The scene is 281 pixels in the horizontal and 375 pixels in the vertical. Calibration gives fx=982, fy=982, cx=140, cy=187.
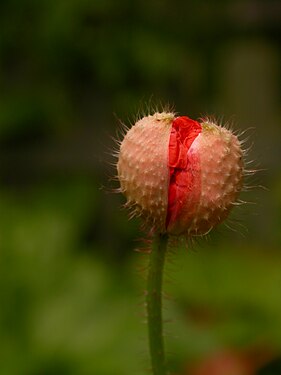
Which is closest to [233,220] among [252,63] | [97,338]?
[97,338]

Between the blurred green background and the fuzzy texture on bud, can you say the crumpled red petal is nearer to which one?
the fuzzy texture on bud

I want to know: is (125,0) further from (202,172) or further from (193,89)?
(202,172)

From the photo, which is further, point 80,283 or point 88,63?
point 88,63

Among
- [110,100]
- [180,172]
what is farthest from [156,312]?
[110,100]

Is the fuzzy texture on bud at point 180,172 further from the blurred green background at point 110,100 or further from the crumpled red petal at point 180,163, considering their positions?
the blurred green background at point 110,100

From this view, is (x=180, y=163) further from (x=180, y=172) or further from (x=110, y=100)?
(x=110, y=100)

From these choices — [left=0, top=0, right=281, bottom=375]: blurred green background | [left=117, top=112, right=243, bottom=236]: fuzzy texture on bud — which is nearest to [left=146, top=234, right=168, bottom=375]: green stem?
[left=117, top=112, right=243, bottom=236]: fuzzy texture on bud

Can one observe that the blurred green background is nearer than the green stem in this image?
No
